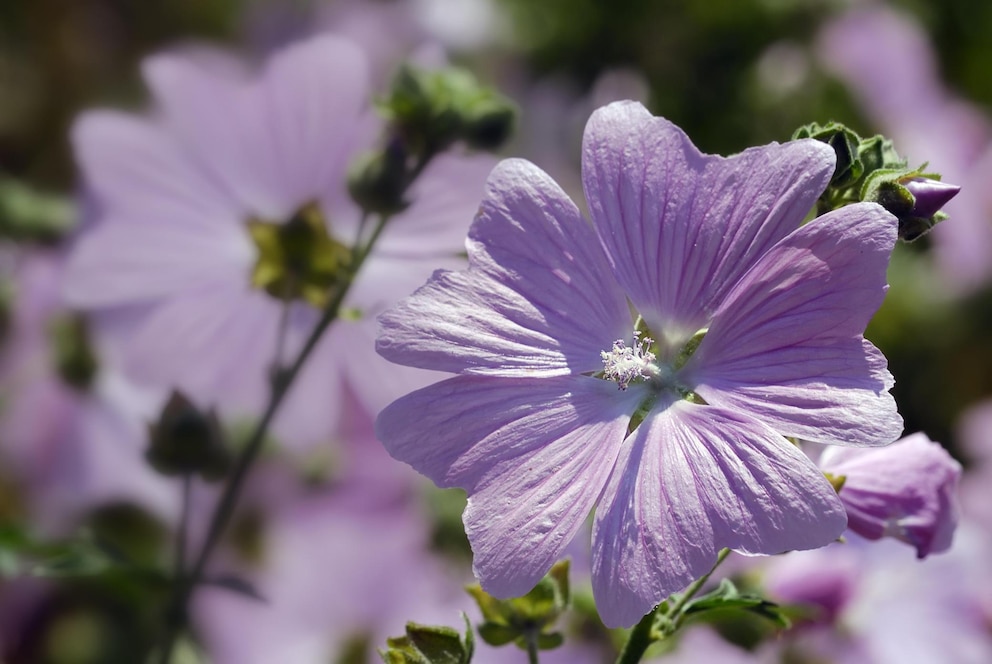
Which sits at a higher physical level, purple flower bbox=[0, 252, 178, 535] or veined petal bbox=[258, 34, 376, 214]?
veined petal bbox=[258, 34, 376, 214]

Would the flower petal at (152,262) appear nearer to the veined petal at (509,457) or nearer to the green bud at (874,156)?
the veined petal at (509,457)

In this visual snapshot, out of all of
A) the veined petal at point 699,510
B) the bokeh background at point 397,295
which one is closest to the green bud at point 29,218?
the bokeh background at point 397,295

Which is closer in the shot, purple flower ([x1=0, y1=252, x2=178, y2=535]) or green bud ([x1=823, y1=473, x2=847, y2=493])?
green bud ([x1=823, y1=473, x2=847, y2=493])

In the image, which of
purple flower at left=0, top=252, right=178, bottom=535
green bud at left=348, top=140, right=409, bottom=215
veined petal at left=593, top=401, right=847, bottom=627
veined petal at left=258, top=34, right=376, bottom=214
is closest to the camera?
veined petal at left=593, top=401, right=847, bottom=627

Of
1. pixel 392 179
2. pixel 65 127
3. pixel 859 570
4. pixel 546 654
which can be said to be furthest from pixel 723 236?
pixel 65 127

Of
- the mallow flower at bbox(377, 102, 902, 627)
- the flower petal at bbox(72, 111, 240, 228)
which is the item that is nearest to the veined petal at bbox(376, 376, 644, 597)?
the mallow flower at bbox(377, 102, 902, 627)

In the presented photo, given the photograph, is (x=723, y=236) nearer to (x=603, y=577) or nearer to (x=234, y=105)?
(x=603, y=577)

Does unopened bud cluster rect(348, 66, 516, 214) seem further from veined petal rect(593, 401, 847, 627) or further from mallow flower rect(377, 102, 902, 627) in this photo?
veined petal rect(593, 401, 847, 627)
